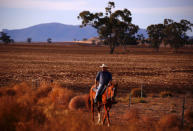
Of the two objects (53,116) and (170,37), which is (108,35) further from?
(53,116)

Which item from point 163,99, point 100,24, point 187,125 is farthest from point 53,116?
point 100,24

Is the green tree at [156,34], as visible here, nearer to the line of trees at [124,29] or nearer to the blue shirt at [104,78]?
the line of trees at [124,29]

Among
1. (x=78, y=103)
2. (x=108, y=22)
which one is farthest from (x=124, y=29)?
(x=78, y=103)

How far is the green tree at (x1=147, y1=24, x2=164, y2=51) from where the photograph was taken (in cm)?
10944

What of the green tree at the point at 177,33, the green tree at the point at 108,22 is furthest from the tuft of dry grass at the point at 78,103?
the green tree at the point at 177,33

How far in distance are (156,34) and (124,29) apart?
1081 inches

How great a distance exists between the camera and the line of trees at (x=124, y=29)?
77.9 m

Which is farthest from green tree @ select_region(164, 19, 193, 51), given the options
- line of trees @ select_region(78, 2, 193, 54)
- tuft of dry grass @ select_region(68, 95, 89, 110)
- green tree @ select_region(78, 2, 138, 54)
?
tuft of dry grass @ select_region(68, 95, 89, 110)

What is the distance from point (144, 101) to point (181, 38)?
91055 mm

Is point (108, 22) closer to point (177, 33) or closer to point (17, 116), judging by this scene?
point (177, 33)

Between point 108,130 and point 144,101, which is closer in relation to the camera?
point 108,130

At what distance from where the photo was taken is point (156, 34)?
112 metres

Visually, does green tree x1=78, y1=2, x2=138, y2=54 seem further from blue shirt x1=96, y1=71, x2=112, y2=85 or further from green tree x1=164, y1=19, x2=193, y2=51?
blue shirt x1=96, y1=71, x2=112, y2=85

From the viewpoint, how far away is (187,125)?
32.4 ft
